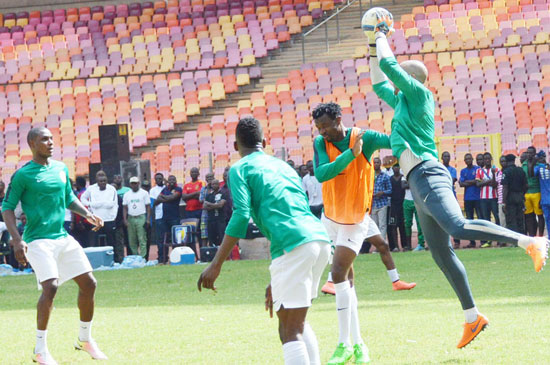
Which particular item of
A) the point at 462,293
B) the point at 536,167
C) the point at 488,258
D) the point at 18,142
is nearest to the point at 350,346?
the point at 462,293

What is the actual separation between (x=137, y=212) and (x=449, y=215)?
14773 mm

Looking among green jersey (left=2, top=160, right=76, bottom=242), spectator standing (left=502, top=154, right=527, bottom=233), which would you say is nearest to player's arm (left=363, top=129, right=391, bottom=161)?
green jersey (left=2, top=160, right=76, bottom=242)

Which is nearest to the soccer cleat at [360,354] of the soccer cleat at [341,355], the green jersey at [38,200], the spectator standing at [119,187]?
the soccer cleat at [341,355]

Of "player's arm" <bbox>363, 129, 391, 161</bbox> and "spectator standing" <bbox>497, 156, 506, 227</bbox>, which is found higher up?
"player's arm" <bbox>363, 129, 391, 161</bbox>

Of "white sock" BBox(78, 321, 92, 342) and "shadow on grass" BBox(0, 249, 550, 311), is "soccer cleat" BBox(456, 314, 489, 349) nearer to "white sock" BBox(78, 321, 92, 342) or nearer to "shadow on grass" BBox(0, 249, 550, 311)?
"white sock" BBox(78, 321, 92, 342)

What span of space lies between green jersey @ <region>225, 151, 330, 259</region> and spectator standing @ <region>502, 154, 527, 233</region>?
14.3 meters

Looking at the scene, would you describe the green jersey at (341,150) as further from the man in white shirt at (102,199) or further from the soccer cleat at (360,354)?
the man in white shirt at (102,199)

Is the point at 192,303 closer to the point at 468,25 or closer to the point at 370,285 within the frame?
the point at 370,285

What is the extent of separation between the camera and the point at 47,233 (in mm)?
8344

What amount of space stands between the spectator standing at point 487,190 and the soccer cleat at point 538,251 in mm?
13613

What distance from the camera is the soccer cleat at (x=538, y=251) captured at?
6478 millimetres

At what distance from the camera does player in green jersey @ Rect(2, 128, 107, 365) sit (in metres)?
8.27

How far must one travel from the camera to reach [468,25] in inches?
1232

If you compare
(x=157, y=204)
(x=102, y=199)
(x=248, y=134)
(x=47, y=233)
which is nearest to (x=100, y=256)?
(x=102, y=199)
